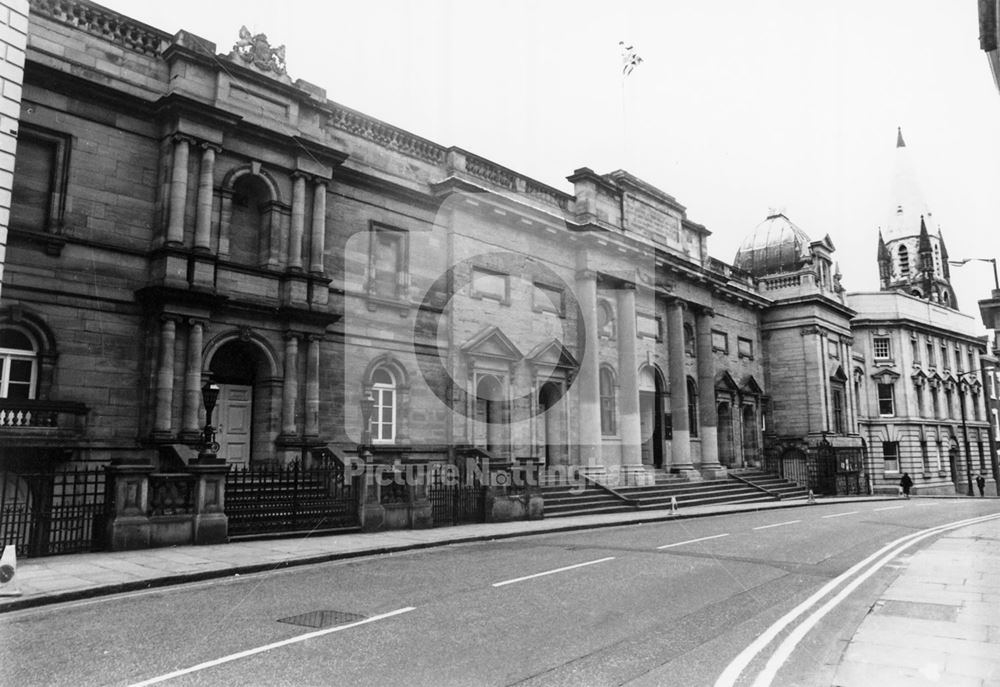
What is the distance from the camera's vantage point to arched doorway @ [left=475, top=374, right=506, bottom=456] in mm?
23250

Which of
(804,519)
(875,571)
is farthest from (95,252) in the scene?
(804,519)

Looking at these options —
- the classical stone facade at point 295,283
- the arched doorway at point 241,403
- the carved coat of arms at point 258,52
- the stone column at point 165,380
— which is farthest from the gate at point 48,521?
the carved coat of arms at point 258,52

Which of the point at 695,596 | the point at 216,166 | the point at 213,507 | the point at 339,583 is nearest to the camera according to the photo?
the point at 695,596

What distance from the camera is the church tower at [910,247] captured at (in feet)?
269

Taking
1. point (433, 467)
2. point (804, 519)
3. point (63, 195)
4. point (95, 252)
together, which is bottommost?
point (804, 519)

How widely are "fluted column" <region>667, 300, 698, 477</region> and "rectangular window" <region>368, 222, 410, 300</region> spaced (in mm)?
14743

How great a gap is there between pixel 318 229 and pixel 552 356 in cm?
999

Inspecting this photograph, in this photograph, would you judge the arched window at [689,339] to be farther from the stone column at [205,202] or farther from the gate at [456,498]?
the stone column at [205,202]

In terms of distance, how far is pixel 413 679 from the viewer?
5.60 meters

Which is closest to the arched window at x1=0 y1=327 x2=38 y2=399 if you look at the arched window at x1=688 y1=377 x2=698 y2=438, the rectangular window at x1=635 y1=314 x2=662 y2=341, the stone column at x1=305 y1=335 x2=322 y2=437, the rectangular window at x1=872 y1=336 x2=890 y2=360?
the stone column at x1=305 y1=335 x2=322 y2=437

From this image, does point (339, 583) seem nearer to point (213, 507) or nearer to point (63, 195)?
point (213, 507)

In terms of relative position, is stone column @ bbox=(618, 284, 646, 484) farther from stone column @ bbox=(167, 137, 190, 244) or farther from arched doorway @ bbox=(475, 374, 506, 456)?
stone column @ bbox=(167, 137, 190, 244)

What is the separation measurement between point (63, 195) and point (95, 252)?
1.37 metres

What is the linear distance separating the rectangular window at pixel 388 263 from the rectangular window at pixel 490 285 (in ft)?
9.05
